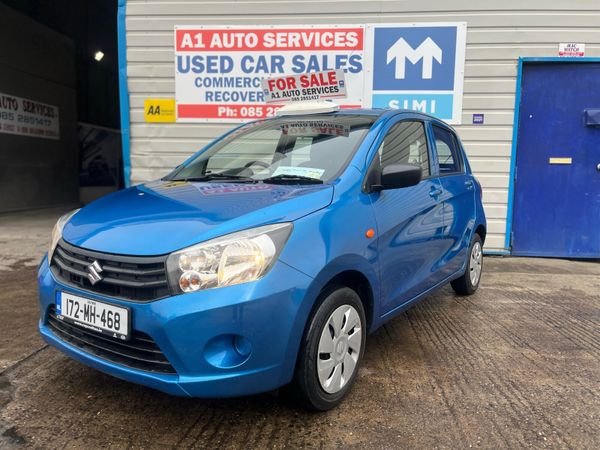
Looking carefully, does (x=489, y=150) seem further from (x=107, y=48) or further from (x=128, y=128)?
(x=107, y=48)

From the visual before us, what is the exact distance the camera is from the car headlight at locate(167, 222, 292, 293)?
6.51 ft

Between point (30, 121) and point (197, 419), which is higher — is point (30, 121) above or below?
above

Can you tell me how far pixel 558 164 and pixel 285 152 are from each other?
4685mm

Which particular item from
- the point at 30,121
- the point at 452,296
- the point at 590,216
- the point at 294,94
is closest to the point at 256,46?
the point at 294,94

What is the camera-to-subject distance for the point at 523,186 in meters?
6.34

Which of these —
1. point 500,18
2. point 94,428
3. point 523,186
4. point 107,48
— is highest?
point 107,48

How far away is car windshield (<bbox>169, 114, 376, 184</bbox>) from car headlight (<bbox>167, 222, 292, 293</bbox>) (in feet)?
2.31

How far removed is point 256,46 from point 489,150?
10.9ft

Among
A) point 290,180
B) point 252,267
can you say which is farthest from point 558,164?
point 252,267

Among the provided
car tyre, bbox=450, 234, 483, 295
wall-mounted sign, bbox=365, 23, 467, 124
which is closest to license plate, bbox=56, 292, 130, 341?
car tyre, bbox=450, 234, 483, 295

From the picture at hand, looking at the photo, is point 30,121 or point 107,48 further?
point 107,48

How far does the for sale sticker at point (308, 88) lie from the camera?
408 cm

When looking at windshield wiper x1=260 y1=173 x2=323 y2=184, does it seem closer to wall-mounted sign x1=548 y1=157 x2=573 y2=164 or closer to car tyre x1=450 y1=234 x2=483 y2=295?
car tyre x1=450 y1=234 x2=483 y2=295

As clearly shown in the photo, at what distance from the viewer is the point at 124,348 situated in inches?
83.7
